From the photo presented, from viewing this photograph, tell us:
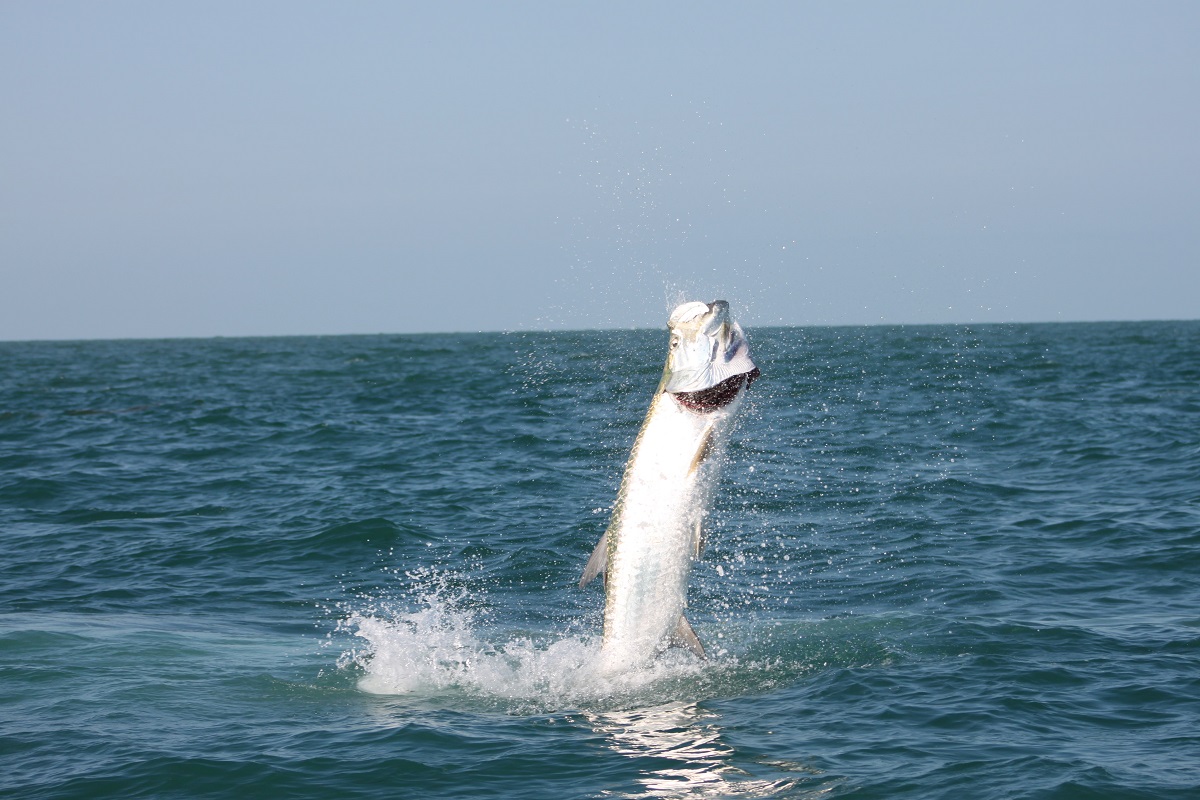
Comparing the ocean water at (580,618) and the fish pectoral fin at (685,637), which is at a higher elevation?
the fish pectoral fin at (685,637)

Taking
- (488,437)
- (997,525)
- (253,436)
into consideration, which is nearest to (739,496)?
(997,525)

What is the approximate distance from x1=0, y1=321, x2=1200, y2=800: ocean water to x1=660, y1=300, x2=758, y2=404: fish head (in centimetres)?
261

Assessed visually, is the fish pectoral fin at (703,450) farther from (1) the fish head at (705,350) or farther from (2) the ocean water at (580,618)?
(2) the ocean water at (580,618)

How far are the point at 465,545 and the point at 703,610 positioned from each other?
15.5 feet

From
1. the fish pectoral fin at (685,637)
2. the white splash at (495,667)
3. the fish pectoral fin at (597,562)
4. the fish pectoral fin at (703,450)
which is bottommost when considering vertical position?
the white splash at (495,667)

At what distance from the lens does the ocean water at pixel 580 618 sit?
8.16 m

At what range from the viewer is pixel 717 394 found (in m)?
7.87

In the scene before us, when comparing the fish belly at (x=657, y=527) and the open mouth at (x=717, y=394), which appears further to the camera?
the fish belly at (x=657, y=527)

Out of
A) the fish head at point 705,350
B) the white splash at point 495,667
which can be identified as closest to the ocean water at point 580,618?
the white splash at point 495,667

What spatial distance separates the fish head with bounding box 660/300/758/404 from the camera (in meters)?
7.67

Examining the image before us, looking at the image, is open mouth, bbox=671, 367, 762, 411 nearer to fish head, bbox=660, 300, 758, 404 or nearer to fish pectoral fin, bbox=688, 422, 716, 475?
fish head, bbox=660, 300, 758, 404

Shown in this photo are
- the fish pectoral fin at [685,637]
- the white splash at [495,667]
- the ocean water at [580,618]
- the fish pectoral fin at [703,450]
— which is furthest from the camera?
the white splash at [495,667]

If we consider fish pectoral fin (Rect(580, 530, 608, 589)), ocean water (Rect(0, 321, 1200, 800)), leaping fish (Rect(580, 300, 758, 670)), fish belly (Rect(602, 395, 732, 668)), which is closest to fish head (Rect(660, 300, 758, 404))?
leaping fish (Rect(580, 300, 758, 670))

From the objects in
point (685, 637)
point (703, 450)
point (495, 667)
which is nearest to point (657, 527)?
point (703, 450)
